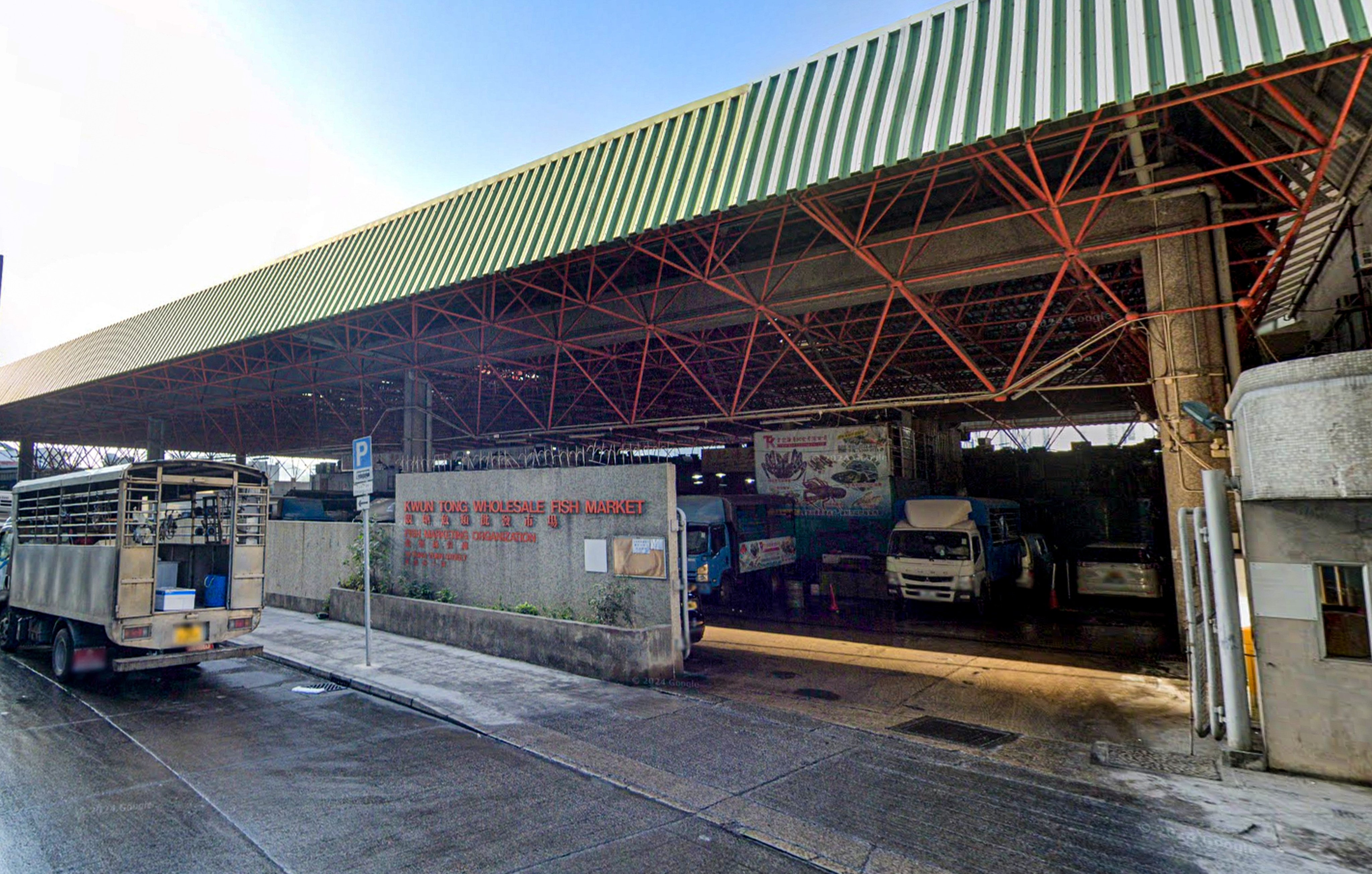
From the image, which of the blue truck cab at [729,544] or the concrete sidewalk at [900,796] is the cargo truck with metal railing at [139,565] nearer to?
the concrete sidewalk at [900,796]

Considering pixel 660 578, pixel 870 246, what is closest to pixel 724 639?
pixel 660 578

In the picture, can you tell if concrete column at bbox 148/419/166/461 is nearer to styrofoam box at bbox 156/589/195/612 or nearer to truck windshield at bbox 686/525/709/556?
styrofoam box at bbox 156/589/195/612

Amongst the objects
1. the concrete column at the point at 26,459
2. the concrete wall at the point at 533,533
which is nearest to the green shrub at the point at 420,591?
the concrete wall at the point at 533,533

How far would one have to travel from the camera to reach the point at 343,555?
651 inches

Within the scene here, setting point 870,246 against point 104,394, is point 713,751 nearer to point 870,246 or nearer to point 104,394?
point 870,246

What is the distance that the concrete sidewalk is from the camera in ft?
16.6

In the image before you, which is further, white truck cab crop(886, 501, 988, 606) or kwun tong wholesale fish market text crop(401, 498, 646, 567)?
white truck cab crop(886, 501, 988, 606)

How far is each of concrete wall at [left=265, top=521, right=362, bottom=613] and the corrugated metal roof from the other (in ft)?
16.7

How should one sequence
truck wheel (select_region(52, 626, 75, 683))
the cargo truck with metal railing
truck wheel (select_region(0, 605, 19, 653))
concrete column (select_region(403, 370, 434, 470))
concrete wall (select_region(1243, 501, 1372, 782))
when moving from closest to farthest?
concrete wall (select_region(1243, 501, 1372, 782)), the cargo truck with metal railing, truck wheel (select_region(52, 626, 75, 683)), truck wheel (select_region(0, 605, 19, 653)), concrete column (select_region(403, 370, 434, 470))

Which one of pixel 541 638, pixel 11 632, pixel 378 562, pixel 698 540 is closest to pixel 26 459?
pixel 11 632

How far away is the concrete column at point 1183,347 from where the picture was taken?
11211 millimetres

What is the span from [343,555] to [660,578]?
31.6 feet

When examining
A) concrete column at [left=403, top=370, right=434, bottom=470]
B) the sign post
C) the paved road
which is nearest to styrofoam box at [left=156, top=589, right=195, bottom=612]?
the paved road

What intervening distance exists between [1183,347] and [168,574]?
17.4 metres
